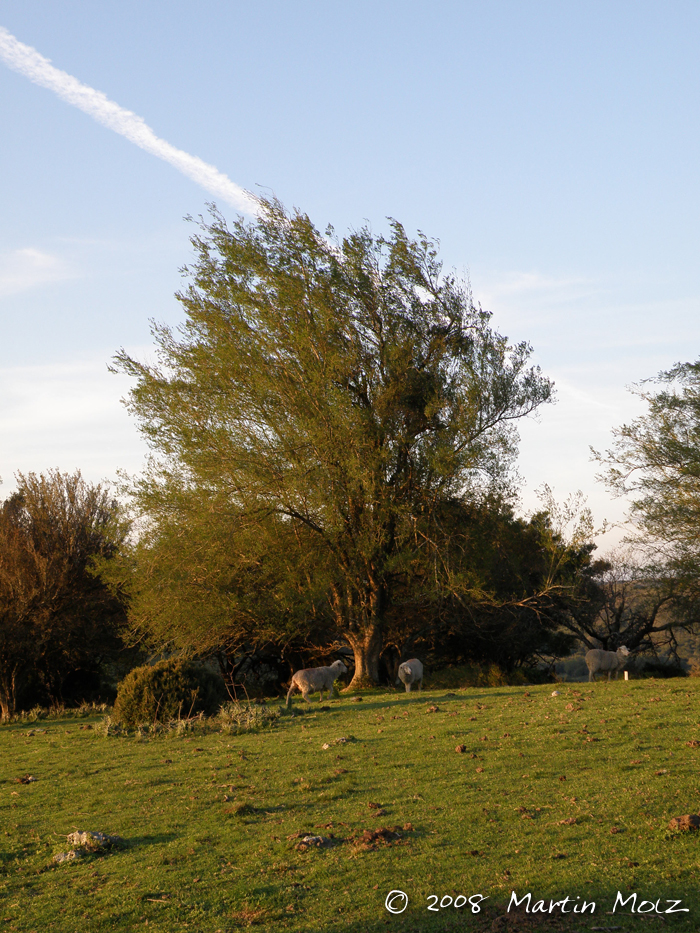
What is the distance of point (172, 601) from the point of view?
2294cm

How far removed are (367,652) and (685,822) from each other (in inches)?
691

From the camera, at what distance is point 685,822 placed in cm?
712

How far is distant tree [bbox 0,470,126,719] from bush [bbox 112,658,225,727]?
7.79 metres

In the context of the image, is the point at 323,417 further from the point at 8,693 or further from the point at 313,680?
the point at 8,693

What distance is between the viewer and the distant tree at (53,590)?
26.7 m

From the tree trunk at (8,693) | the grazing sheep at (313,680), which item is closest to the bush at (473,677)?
the grazing sheep at (313,680)

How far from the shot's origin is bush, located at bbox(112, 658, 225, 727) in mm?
17141

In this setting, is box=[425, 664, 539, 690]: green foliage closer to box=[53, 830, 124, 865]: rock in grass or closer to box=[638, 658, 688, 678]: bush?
box=[638, 658, 688, 678]: bush

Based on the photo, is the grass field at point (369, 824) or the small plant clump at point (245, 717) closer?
the grass field at point (369, 824)

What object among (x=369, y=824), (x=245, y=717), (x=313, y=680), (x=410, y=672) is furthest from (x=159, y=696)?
(x=369, y=824)

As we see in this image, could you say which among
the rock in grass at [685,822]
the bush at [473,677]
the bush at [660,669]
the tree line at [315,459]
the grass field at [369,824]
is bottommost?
the bush at [660,669]

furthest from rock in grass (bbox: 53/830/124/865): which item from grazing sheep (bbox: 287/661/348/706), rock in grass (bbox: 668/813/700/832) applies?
grazing sheep (bbox: 287/661/348/706)

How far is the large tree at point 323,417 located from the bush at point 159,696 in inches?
195

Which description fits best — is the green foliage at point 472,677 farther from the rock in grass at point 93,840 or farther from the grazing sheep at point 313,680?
the rock in grass at point 93,840
